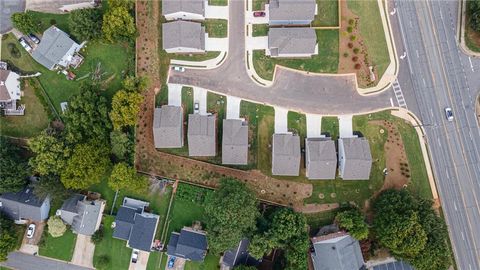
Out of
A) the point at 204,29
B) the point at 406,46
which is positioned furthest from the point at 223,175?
the point at 406,46

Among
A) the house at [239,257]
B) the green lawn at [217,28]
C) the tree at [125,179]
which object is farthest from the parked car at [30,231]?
the green lawn at [217,28]

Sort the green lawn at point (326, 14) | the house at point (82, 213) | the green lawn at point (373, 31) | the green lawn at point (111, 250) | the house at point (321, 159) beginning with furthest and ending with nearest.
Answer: the green lawn at point (326, 14) < the green lawn at point (373, 31) < the green lawn at point (111, 250) < the house at point (82, 213) < the house at point (321, 159)

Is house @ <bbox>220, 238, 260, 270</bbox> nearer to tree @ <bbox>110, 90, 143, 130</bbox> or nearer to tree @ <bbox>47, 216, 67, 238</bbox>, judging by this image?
tree @ <bbox>110, 90, 143, 130</bbox>

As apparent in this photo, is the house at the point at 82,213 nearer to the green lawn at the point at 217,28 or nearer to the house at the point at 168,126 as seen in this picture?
the house at the point at 168,126

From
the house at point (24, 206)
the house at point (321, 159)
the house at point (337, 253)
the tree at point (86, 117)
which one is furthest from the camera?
the house at point (24, 206)

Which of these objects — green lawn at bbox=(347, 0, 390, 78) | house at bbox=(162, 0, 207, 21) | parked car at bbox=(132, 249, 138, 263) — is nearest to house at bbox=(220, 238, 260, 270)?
parked car at bbox=(132, 249, 138, 263)

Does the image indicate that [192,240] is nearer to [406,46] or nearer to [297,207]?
[297,207]
